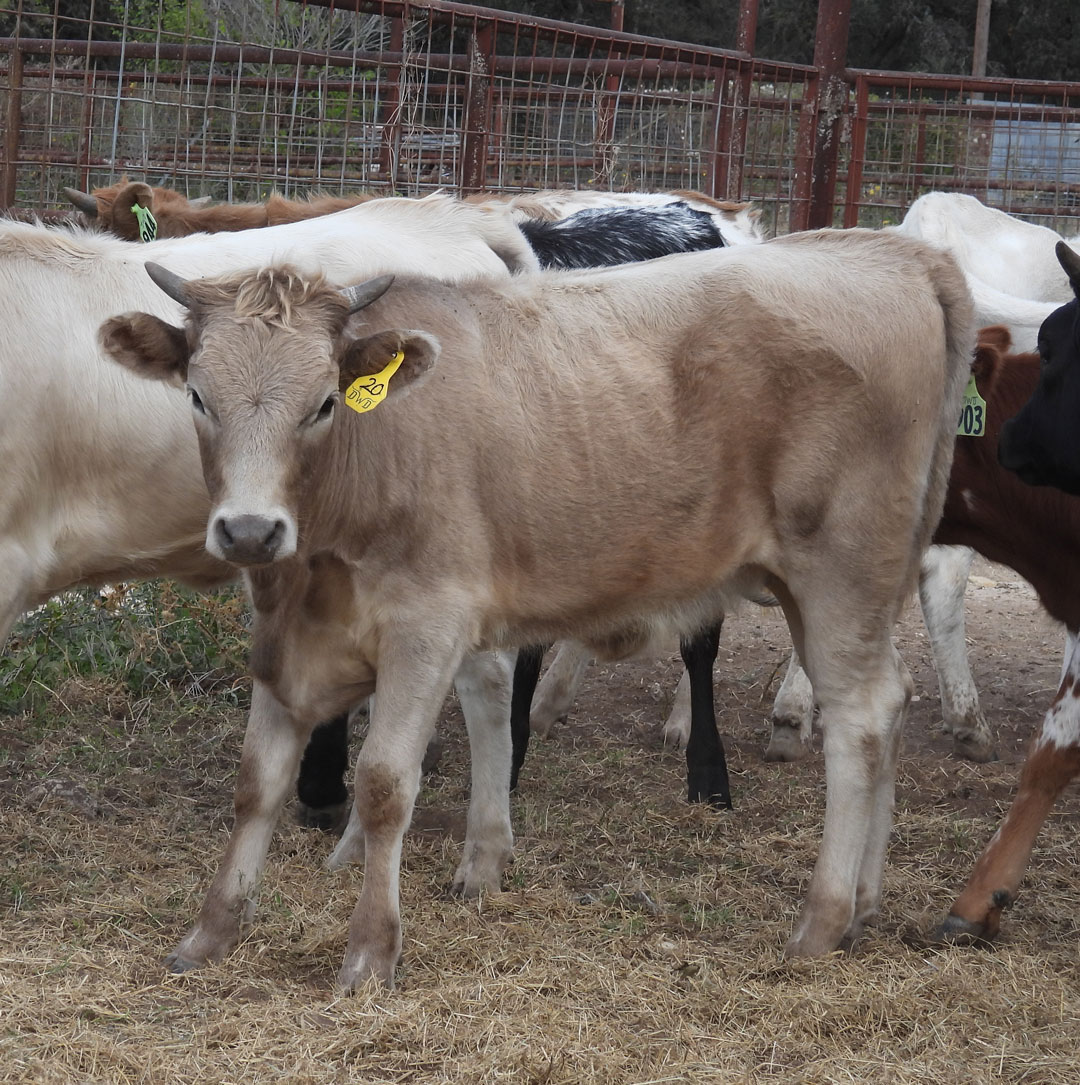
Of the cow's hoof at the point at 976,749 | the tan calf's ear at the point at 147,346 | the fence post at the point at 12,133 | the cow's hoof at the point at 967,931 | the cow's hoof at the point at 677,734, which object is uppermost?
the fence post at the point at 12,133

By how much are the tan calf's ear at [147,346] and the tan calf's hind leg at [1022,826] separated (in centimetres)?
271

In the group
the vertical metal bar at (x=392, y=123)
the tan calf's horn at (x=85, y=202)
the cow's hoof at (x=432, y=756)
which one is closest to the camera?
the cow's hoof at (x=432, y=756)

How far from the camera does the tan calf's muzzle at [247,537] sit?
340 centimetres

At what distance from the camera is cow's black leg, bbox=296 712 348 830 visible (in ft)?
17.3

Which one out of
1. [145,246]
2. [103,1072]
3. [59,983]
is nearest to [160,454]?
[145,246]

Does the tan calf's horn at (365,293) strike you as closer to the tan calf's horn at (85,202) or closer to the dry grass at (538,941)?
the dry grass at (538,941)

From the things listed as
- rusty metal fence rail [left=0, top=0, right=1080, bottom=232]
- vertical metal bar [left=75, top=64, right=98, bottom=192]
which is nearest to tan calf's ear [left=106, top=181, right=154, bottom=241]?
rusty metal fence rail [left=0, top=0, right=1080, bottom=232]

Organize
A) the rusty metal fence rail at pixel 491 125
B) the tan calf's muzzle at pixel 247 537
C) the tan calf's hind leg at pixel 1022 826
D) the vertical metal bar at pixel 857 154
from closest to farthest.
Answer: the tan calf's muzzle at pixel 247 537 < the tan calf's hind leg at pixel 1022 826 < the rusty metal fence rail at pixel 491 125 < the vertical metal bar at pixel 857 154

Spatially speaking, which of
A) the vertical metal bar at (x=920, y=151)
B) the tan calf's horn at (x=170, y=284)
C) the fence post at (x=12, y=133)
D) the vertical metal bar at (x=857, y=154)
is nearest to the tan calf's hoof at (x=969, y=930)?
the tan calf's horn at (x=170, y=284)

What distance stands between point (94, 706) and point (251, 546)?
3.35 m

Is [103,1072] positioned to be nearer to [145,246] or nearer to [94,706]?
[145,246]

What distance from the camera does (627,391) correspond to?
420cm

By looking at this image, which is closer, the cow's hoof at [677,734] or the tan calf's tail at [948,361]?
the tan calf's tail at [948,361]

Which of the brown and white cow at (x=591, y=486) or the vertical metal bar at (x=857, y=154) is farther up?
the vertical metal bar at (x=857, y=154)
